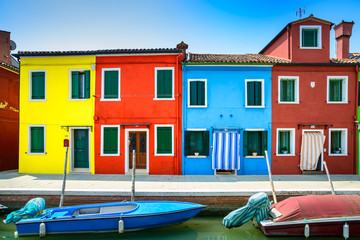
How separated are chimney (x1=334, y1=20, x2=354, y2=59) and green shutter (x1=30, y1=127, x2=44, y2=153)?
685 inches

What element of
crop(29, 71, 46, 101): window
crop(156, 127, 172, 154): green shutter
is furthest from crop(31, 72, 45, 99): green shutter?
crop(156, 127, 172, 154): green shutter

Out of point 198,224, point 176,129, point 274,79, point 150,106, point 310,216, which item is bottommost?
point 198,224

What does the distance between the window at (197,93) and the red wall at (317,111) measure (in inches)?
137

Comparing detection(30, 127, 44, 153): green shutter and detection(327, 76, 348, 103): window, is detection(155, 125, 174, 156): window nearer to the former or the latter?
detection(30, 127, 44, 153): green shutter

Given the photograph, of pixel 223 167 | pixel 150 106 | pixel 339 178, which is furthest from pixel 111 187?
pixel 339 178

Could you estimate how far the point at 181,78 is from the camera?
37.6 feet

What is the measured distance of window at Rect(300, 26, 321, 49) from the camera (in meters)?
11.6

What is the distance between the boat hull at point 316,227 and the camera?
6551 mm

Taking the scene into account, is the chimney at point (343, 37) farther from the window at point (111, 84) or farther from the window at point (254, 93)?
the window at point (111, 84)

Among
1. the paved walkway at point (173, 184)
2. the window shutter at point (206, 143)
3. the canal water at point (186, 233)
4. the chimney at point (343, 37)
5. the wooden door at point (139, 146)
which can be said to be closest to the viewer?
the canal water at point (186, 233)

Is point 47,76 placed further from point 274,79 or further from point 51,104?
point 274,79

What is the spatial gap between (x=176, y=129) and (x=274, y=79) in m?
5.46

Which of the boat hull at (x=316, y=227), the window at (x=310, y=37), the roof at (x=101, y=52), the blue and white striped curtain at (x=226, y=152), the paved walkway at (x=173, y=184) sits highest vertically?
the window at (x=310, y=37)

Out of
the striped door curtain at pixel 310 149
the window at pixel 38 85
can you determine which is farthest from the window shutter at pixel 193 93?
the window at pixel 38 85
